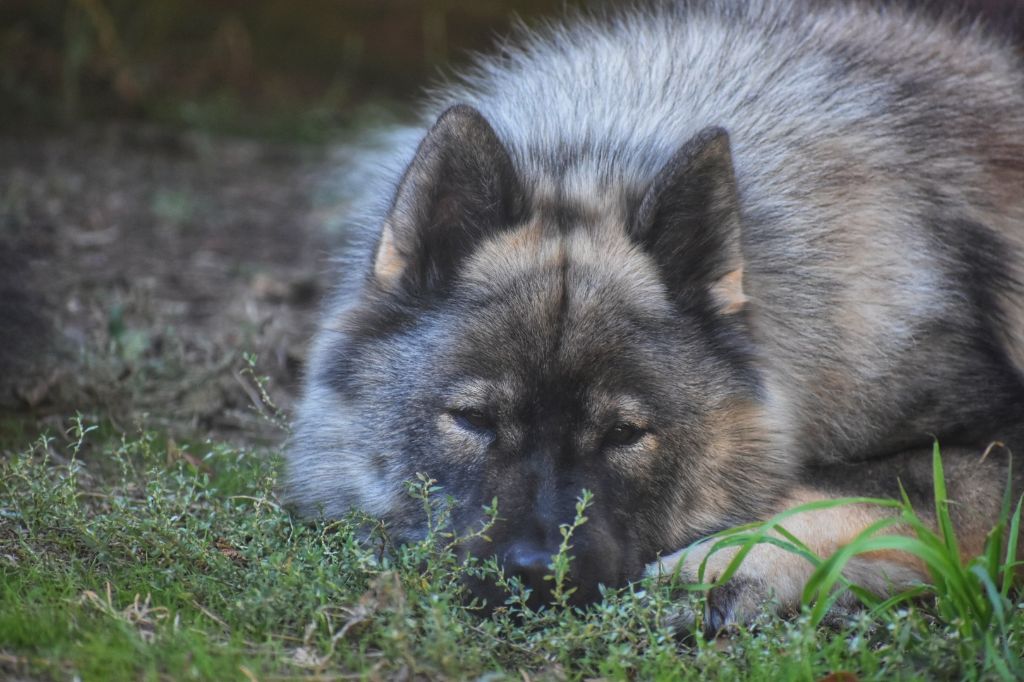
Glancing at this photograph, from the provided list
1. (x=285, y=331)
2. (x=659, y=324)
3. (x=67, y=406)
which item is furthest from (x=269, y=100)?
(x=659, y=324)

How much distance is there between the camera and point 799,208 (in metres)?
3.55

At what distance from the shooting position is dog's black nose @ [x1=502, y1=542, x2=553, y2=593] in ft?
9.32

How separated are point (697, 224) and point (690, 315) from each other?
247 mm

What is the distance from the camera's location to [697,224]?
3230mm

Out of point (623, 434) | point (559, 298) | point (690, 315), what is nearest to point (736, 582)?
point (623, 434)

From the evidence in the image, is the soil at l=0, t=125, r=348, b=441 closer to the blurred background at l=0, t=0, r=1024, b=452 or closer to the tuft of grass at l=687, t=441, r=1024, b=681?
the blurred background at l=0, t=0, r=1024, b=452

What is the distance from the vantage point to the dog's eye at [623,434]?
3.08 m

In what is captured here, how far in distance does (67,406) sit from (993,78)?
3454 millimetres

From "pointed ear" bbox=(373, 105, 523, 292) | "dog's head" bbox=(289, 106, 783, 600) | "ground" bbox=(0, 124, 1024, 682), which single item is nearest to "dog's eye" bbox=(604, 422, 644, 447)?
"dog's head" bbox=(289, 106, 783, 600)

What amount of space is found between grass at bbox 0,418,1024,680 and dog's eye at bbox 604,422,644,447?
243 millimetres

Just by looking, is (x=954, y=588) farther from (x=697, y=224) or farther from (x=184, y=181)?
(x=184, y=181)

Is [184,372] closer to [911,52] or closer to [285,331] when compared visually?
[285,331]

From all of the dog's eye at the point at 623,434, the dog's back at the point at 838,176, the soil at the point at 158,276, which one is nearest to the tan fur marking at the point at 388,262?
the dog's back at the point at 838,176

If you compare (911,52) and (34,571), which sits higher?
(911,52)
